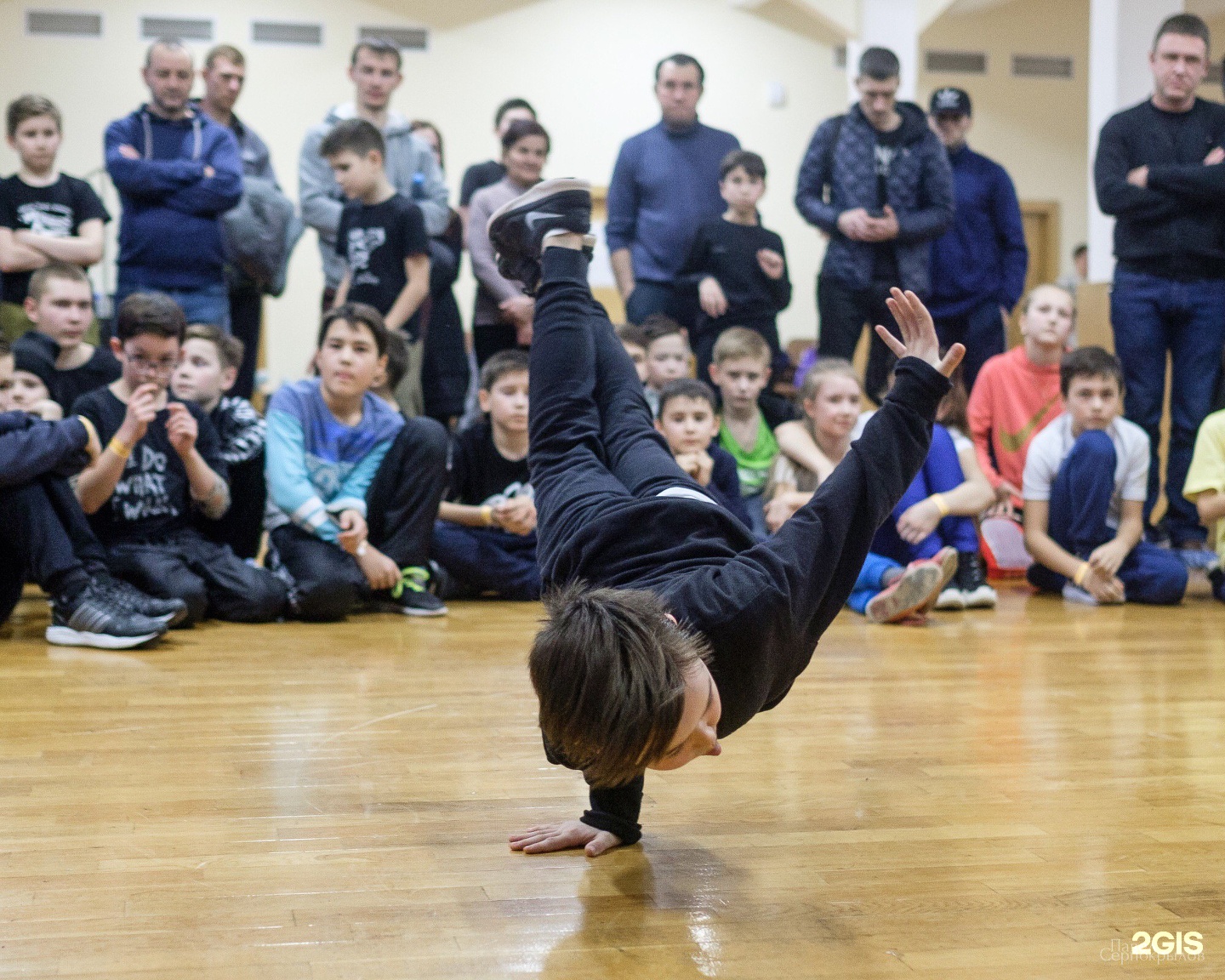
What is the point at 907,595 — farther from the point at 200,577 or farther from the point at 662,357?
the point at 200,577

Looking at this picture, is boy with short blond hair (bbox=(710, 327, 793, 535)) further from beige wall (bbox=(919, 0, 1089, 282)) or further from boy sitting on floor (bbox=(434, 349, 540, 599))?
beige wall (bbox=(919, 0, 1089, 282))

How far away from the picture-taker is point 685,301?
499 centimetres

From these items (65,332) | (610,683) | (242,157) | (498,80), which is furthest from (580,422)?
(498,80)

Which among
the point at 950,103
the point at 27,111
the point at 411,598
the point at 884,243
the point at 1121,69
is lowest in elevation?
the point at 411,598

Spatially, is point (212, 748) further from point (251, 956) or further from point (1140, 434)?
point (1140, 434)

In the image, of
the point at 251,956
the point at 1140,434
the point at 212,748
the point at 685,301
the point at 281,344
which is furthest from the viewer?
the point at 281,344

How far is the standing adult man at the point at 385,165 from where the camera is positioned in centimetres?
468

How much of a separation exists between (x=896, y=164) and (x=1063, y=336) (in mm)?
855

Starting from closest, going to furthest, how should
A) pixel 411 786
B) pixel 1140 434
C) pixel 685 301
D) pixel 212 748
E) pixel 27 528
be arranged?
pixel 411 786
pixel 212 748
pixel 27 528
pixel 1140 434
pixel 685 301

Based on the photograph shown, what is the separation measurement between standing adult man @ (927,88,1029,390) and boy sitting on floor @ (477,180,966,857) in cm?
305

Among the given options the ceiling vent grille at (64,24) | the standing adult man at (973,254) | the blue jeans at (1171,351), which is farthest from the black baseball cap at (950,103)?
the ceiling vent grille at (64,24)

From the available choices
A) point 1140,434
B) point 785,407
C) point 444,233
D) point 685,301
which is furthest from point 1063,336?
point 444,233

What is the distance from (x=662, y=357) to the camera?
177 inches

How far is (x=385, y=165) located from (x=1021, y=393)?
2.43 meters
